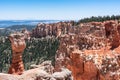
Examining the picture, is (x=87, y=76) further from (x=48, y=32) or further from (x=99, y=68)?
(x=48, y=32)

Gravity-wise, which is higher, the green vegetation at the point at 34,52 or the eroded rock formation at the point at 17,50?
the eroded rock formation at the point at 17,50

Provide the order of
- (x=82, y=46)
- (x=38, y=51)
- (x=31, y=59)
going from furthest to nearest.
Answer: (x=38, y=51) < (x=31, y=59) < (x=82, y=46)

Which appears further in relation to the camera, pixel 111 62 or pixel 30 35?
pixel 30 35

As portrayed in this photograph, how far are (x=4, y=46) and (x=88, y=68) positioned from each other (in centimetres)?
10936

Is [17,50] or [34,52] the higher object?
[17,50]

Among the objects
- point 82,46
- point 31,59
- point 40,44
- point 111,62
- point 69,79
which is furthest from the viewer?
point 40,44

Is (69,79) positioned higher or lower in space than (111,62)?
higher

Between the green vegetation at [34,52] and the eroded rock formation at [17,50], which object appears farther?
the green vegetation at [34,52]

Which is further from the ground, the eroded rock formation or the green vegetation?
the eroded rock formation

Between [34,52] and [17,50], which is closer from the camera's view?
[17,50]

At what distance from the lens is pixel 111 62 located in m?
24.5


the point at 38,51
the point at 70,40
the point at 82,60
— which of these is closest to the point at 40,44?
the point at 38,51

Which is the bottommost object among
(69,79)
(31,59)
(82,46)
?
(31,59)

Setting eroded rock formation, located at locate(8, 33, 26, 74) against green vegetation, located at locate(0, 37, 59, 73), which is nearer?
eroded rock formation, located at locate(8, 33, 26, 74)
